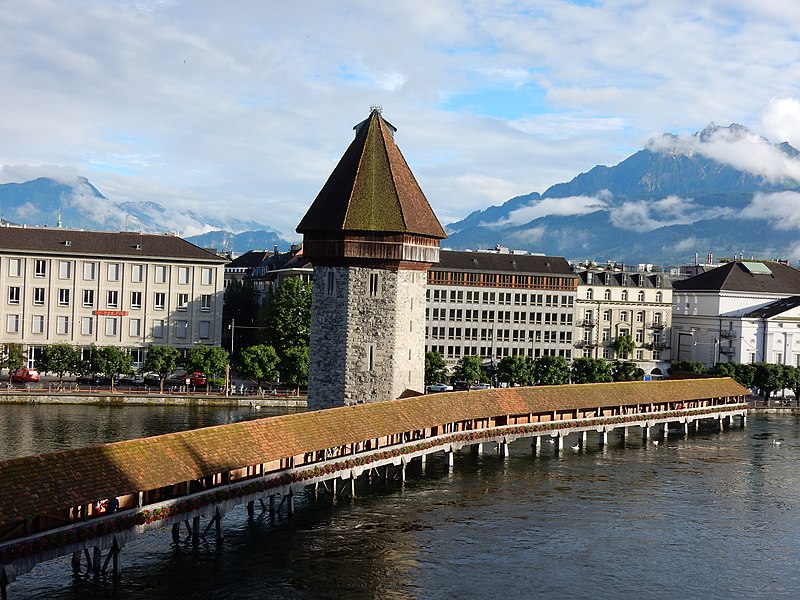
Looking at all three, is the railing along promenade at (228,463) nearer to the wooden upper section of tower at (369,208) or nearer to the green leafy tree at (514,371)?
the wooden upper section of tower at (369,208)

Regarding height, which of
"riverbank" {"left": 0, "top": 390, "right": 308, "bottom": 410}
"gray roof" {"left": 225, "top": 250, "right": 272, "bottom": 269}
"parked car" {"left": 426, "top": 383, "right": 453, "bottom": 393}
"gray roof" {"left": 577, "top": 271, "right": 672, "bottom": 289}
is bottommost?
"riverbank" {"left": 0, "top": 390, "right": 308, "bottom": 410}

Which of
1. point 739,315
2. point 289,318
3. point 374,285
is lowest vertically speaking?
point 289,318

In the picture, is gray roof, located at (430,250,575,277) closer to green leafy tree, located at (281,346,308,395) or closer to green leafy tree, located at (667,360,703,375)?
green leafy tree, located at (667,360,703,375)

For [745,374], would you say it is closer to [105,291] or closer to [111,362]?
[111,362]

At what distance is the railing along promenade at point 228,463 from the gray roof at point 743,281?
172 feet

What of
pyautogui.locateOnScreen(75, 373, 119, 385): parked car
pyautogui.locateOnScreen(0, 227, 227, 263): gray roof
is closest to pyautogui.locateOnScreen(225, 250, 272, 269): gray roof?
pyautogui.locateOnScreen(0, 227, 227, 263): gray roof

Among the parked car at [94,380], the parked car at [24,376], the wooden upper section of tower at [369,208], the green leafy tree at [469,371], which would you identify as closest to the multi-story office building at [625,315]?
the green leafy tree at [469,371]

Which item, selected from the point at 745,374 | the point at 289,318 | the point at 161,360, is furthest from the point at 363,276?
the point at 745,374

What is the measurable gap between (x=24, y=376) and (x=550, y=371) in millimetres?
44583

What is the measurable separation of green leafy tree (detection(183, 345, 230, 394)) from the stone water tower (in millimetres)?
31456

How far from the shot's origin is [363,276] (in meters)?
56.8

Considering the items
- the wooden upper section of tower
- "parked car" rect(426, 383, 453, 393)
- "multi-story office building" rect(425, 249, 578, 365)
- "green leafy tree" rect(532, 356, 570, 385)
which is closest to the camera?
the wooden upper section of tower

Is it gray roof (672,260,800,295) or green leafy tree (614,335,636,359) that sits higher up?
gray roof (672,260,800,295)

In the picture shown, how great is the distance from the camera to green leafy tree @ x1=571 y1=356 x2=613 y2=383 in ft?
316
